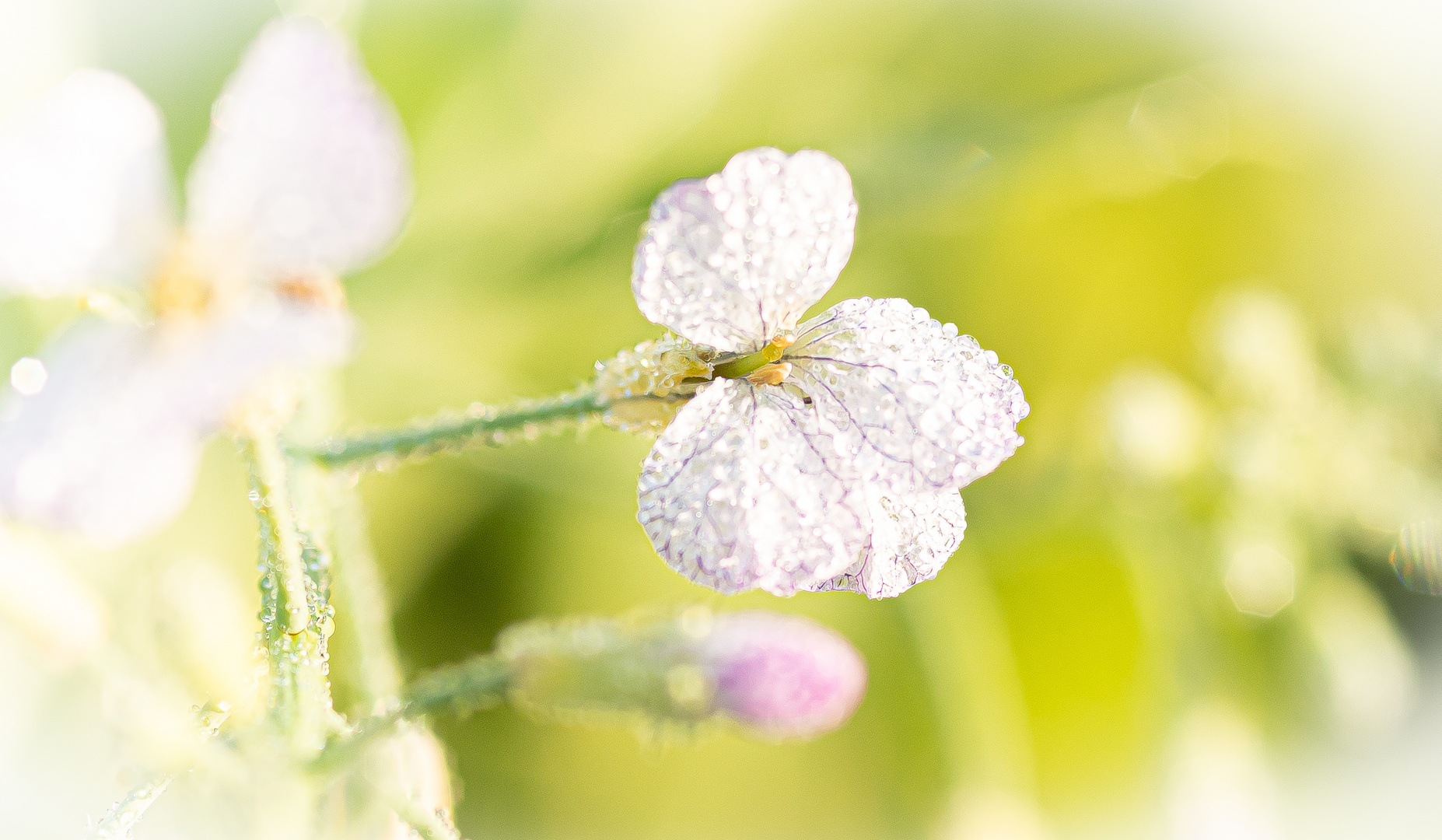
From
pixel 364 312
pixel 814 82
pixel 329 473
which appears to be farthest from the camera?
pixel 814 82

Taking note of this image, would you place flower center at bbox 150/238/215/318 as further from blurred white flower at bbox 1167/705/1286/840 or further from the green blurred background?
blurred white flower at bbox 1167/705/1286/840

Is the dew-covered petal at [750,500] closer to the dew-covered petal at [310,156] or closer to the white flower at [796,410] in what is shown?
the white flower at [796,410]

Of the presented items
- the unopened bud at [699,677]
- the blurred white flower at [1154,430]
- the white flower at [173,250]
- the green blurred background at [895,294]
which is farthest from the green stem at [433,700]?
the blurred white flower at [1154,430]

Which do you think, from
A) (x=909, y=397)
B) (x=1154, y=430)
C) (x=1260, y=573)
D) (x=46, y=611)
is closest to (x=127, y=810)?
(x=46, y=611)

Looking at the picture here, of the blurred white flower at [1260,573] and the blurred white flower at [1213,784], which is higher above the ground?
the blurred white flower at [1260,573]

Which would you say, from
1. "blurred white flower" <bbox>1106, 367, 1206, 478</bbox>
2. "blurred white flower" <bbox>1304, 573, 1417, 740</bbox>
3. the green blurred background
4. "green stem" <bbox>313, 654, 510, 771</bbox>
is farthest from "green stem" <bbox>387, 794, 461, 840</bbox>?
"blurred white flower" <bbox>1304, 573, 1417, 740</bbox>

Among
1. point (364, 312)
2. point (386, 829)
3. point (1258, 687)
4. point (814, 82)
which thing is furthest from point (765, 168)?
point (1258, 687)

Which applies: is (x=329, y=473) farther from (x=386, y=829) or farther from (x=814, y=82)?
(x=814, y=82)
